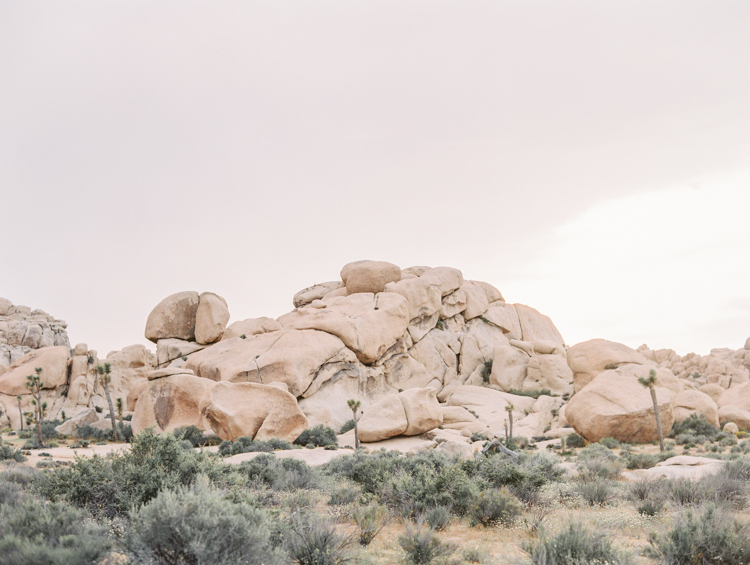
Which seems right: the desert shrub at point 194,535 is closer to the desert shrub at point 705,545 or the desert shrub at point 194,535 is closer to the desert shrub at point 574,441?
the desert shrub at point 705,545

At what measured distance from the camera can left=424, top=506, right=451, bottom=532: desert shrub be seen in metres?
8.73

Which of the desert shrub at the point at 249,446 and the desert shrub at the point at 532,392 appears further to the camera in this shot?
the desert shrub at the point at 532,392

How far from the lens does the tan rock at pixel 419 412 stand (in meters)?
28.5

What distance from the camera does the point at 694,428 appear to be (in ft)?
91.0

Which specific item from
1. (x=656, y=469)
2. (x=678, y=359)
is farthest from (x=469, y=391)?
(x=678, y=359)

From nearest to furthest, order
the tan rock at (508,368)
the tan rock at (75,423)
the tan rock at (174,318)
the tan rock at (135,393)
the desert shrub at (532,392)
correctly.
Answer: the tan rock at (75,423) → the tan rock at (135,393) → the desert shrub at (532,392) → the tan rock at (174,318) → the tan rock at (508,368)

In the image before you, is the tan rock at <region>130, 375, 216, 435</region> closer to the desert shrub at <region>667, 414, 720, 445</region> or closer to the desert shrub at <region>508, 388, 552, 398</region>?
the desert shrub at <region>508, 388, 552, 398</region>

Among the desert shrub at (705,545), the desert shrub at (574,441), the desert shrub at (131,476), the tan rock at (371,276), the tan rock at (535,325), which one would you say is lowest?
the desert shrub at (574,441)

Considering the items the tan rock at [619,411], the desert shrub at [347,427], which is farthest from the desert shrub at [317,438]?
the tan rock at [619,411]

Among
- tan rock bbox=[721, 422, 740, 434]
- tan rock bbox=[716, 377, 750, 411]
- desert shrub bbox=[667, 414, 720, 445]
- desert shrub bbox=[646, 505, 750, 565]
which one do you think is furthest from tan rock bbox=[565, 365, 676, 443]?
desert shrub bbox=[646, 505, 750, 565]

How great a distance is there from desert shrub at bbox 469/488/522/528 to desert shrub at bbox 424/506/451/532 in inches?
20.7

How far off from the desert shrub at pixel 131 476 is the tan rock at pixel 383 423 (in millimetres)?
20412

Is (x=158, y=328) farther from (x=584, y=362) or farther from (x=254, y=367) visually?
(x=584, y=362)

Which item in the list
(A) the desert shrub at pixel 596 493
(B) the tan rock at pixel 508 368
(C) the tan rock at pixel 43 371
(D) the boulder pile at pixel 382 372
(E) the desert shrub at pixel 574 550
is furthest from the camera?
(C) the tan rock at pixel 43 371
